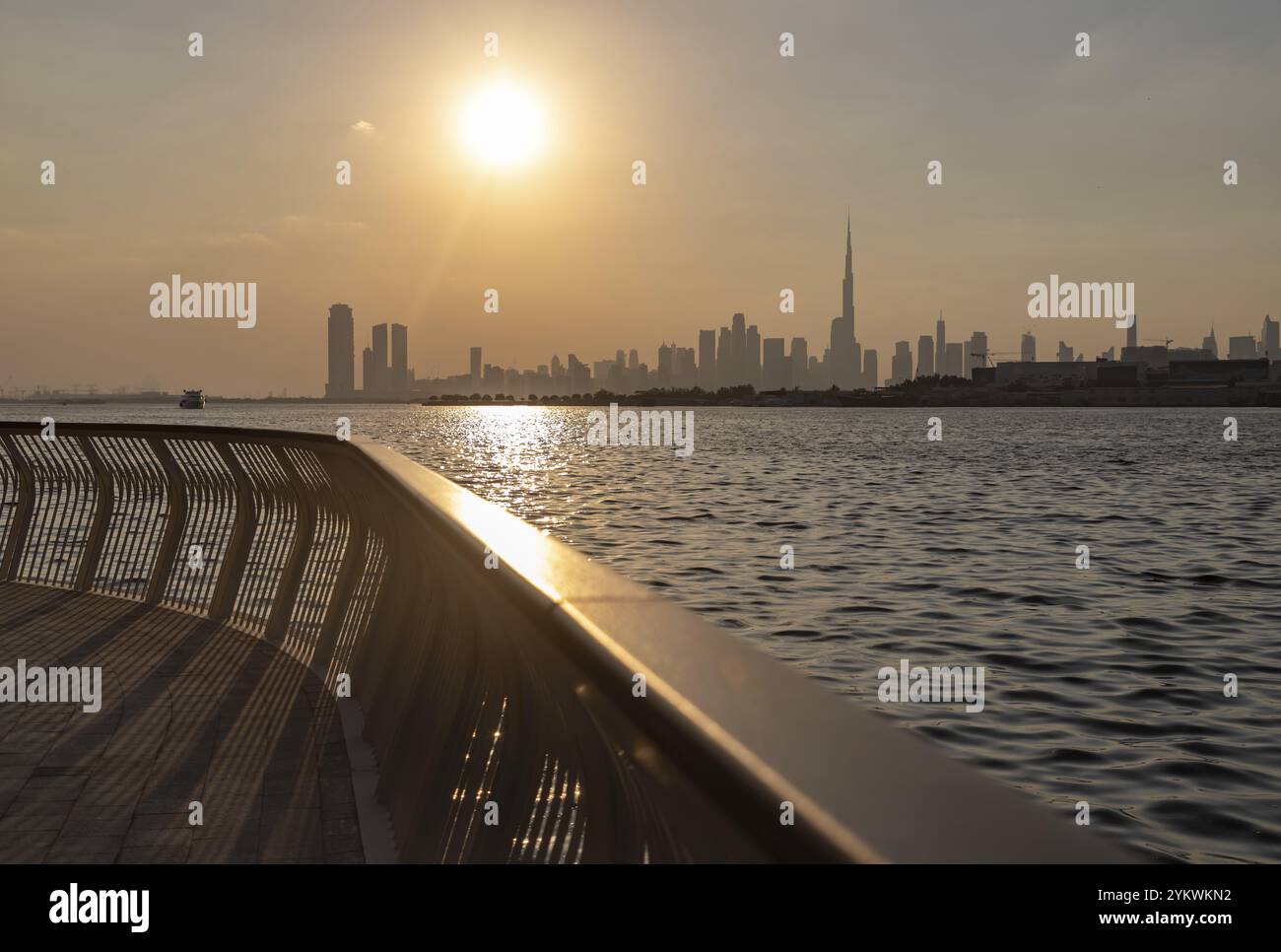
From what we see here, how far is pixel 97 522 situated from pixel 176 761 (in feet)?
19.4

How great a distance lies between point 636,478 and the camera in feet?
167

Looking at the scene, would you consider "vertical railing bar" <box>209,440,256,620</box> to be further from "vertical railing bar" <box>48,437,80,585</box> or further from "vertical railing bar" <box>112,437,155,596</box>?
"vertical railing bar" <box>48,437,80,585</box>

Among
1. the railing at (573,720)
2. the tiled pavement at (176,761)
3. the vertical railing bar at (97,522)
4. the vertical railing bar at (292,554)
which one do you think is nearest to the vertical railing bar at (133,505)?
the vertical railing bar at (97,522)

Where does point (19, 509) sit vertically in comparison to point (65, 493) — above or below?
below

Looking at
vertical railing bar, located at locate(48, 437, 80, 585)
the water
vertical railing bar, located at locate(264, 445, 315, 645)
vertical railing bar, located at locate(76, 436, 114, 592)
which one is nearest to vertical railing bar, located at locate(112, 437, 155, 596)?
vertical railing bar, located at locate(76, 436, 114, 592)

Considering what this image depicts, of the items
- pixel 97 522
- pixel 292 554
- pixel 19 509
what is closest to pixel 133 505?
pixel 97 522

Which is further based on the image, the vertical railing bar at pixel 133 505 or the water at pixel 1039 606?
the vertical railing bar at pixel 133 505

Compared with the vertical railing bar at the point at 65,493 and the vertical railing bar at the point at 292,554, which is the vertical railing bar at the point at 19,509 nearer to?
the vertical railing bar at the point at 65,493

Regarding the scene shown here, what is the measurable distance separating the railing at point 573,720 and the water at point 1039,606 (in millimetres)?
3136

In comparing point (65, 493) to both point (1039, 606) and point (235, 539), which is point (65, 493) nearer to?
point (235, 539)

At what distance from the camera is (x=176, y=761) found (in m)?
5.34

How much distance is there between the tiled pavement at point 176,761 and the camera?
169 inches
